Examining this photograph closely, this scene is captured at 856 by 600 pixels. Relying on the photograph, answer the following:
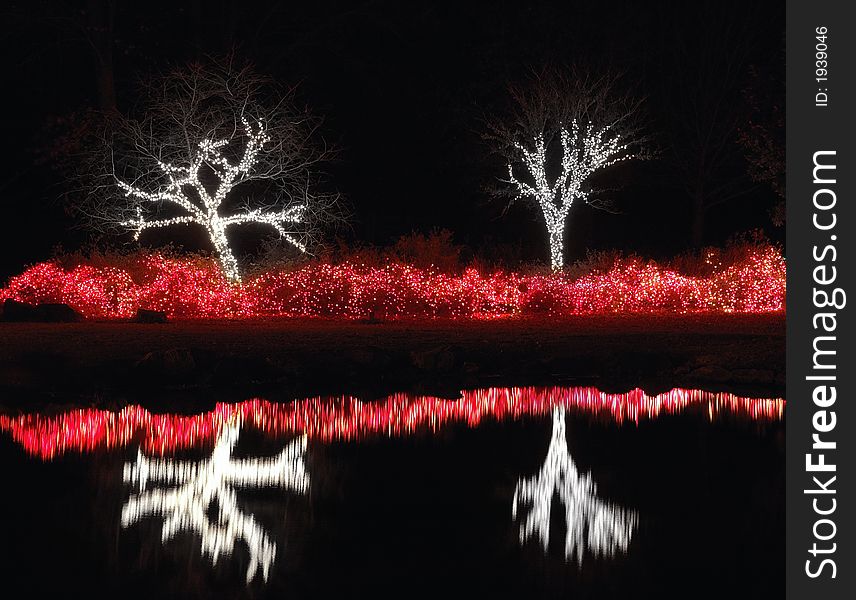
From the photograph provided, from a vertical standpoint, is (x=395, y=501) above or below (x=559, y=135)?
below

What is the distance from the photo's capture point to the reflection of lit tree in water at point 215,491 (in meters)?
8.41

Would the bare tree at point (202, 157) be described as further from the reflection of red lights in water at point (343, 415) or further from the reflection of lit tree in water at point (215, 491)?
the reflection of lit tree in water at point (215, 491)

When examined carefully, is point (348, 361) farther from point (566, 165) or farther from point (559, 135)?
point (559, 135)

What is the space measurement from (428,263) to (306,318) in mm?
4372

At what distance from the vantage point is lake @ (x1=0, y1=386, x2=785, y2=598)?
7.61 metres

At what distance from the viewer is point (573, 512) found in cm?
932

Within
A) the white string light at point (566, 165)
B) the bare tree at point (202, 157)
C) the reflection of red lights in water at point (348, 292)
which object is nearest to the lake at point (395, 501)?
the reflection of red lights in water at point (348, 292)

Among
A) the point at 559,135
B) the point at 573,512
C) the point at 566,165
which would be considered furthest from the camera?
the point at 559,135

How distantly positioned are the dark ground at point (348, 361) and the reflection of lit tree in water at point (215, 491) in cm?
378

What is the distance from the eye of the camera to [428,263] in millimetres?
28344

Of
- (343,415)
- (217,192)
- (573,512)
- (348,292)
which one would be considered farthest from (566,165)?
(573,512)

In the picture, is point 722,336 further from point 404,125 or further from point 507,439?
point 404,125

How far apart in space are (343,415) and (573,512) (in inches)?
204

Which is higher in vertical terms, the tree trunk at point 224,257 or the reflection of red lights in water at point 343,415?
the tree trunk at point 224,257
